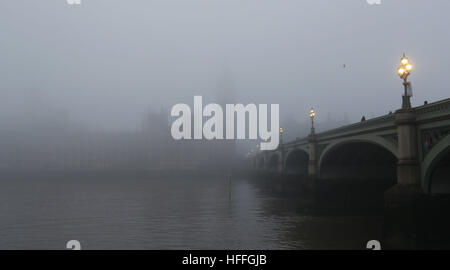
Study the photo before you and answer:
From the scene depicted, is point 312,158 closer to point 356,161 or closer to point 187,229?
point 356,161

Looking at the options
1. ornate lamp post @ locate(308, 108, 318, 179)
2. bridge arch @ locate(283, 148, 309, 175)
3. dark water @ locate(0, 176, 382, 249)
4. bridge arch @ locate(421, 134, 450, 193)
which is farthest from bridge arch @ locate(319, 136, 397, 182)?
bridge arch @ locate(283, 148, 309, 175)

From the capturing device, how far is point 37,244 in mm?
22297

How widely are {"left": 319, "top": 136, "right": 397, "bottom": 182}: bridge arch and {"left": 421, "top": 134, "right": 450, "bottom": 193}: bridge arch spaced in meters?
11.4

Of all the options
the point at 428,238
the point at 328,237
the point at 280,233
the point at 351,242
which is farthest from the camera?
the point at 280,233

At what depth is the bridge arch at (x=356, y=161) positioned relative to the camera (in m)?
33.8

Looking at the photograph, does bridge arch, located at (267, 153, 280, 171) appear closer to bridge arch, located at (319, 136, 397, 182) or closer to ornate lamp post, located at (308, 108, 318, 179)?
ornate lamp post, located at (308, 108, 318, 179)

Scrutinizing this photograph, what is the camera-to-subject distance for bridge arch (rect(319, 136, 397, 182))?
33812 millimetres

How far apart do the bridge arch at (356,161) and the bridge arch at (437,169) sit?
11.4 m

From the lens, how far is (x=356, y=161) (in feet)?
130

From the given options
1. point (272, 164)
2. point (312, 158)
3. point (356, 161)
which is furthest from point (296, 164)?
point (272, 164)
